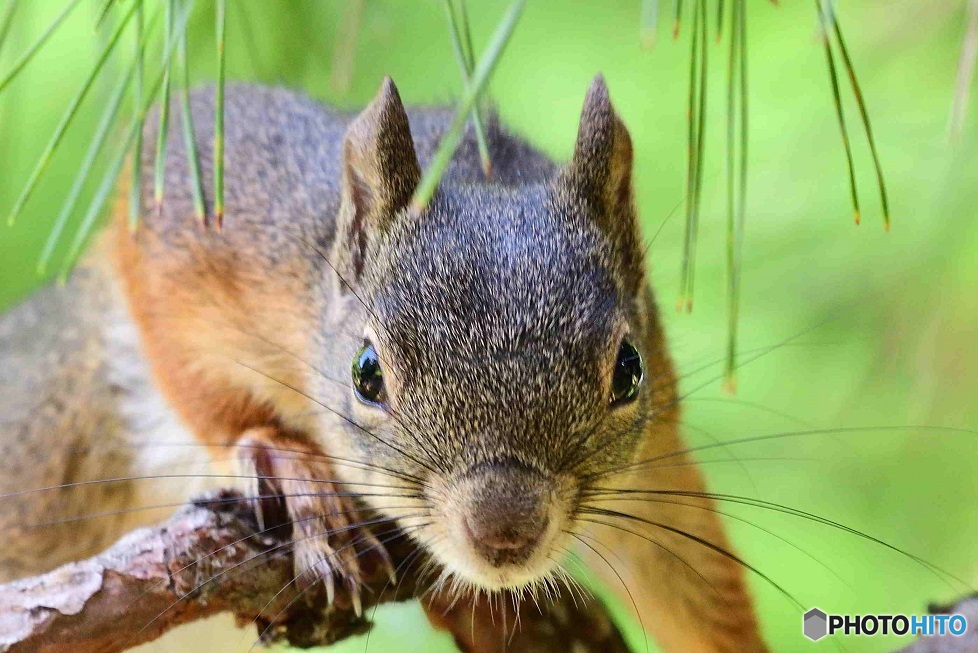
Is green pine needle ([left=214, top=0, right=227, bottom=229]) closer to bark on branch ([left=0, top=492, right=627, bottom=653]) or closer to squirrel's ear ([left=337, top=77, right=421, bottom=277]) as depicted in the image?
squirrel's ear ([left=337, top=77, right=421, bottom=277])

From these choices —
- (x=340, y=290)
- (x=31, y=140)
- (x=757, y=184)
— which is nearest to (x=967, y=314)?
(x=757, y=184)

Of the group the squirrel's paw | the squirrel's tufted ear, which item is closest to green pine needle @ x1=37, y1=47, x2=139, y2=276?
the squirrel's paw

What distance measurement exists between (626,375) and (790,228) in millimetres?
777

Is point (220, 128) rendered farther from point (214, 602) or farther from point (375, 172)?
point (214, 602)

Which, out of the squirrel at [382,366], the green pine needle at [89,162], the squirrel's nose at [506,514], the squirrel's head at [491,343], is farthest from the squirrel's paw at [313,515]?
the green pine needle at [89,162]

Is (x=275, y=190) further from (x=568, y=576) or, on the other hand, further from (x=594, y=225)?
(x=568, y=576)

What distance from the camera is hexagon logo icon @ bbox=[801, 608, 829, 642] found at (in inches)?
50.8

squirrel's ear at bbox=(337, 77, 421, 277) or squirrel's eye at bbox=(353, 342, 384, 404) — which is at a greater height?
squirrel's ear at bbox=(337, 77, 421, 277)

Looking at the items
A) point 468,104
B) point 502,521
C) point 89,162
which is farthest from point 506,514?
point 89,162

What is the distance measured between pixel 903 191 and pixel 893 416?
15.0 inches

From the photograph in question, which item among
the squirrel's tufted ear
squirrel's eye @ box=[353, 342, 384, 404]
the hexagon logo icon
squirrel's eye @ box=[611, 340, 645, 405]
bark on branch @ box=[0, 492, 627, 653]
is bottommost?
bark on branch @ box=[0, 492, 627, 653]

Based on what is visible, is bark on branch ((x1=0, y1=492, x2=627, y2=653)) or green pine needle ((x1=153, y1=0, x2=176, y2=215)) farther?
bark on branch ((x1=0, y1=492, x2=627, y2=653))

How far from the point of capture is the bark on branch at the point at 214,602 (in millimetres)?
1052

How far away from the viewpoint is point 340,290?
1.34m
